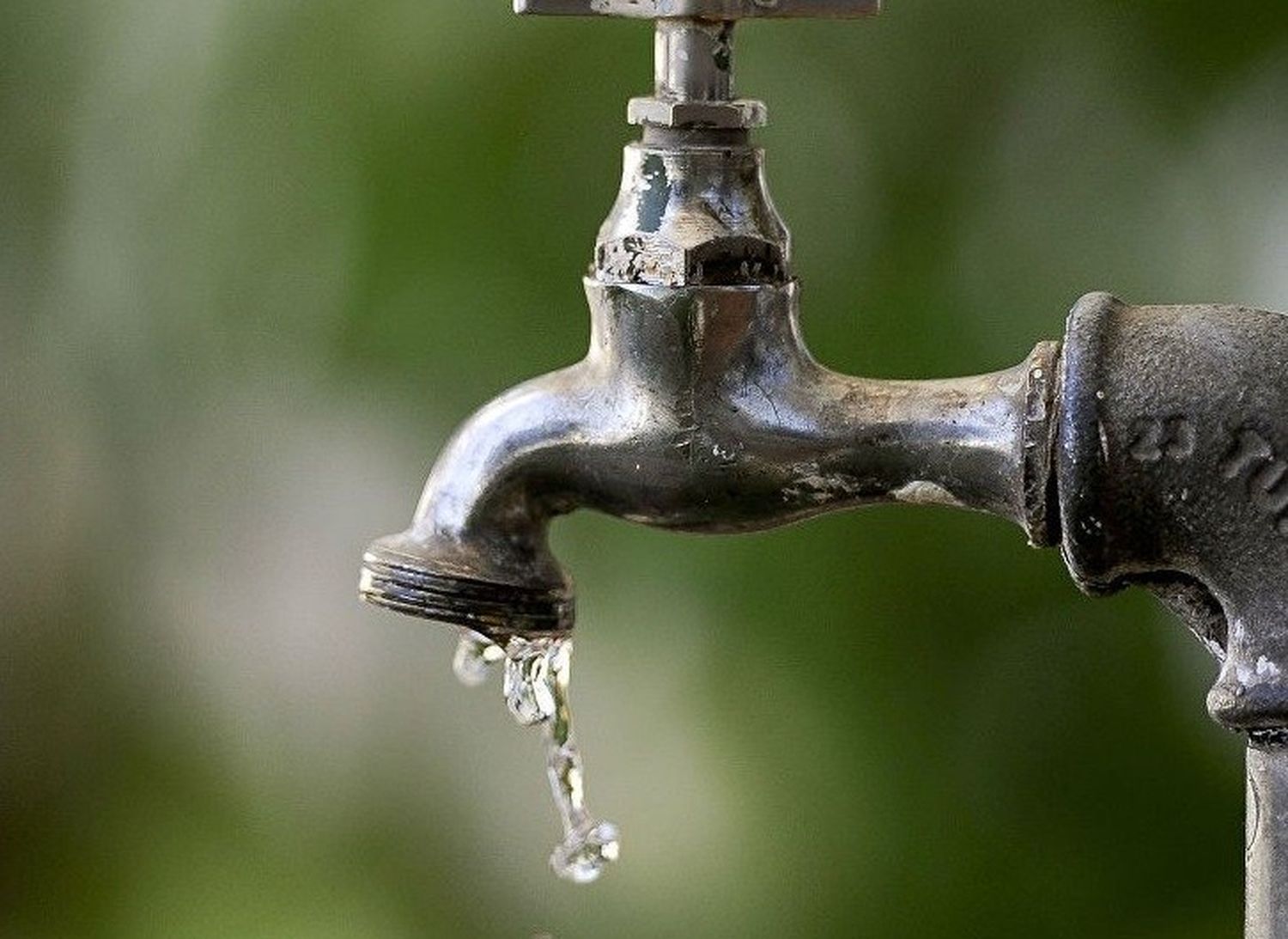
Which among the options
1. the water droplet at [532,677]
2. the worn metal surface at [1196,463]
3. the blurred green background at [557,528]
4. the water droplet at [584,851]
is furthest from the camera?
the blurred green background at [557,528]

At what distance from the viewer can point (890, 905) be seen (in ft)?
4.56

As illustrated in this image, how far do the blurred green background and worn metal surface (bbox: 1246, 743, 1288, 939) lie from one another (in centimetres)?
68

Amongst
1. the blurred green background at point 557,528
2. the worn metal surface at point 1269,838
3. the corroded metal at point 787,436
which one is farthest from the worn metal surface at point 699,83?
the blurred green background at point 557,528

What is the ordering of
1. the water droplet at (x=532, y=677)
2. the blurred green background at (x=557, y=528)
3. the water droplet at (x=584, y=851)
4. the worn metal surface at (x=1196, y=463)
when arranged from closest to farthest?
the worn metal surface at (x=1196, y=463)
the water droplet at (x=532, y=677)
the water droplet at (x=584, y=851)
the blurred green background at (x=557, y=528)

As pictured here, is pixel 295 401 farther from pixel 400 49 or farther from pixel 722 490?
pixel 722 490

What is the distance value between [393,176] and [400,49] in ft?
0.31

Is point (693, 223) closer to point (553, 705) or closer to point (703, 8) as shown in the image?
point (703, 8)

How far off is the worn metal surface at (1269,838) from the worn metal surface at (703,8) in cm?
30

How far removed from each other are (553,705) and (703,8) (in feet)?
0.93

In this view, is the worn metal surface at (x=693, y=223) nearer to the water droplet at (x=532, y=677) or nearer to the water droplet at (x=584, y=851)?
the water droplet at (x=532, y=677)

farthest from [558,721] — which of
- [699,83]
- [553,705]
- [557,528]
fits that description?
[557,528]

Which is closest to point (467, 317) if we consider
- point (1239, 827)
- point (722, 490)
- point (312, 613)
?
point (312, 613)

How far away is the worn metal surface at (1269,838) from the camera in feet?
2.11

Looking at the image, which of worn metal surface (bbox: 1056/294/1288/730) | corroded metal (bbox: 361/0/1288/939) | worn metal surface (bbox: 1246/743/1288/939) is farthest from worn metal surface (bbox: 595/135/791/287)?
worn metal surface (bbox: 1246/743/1288/939)
